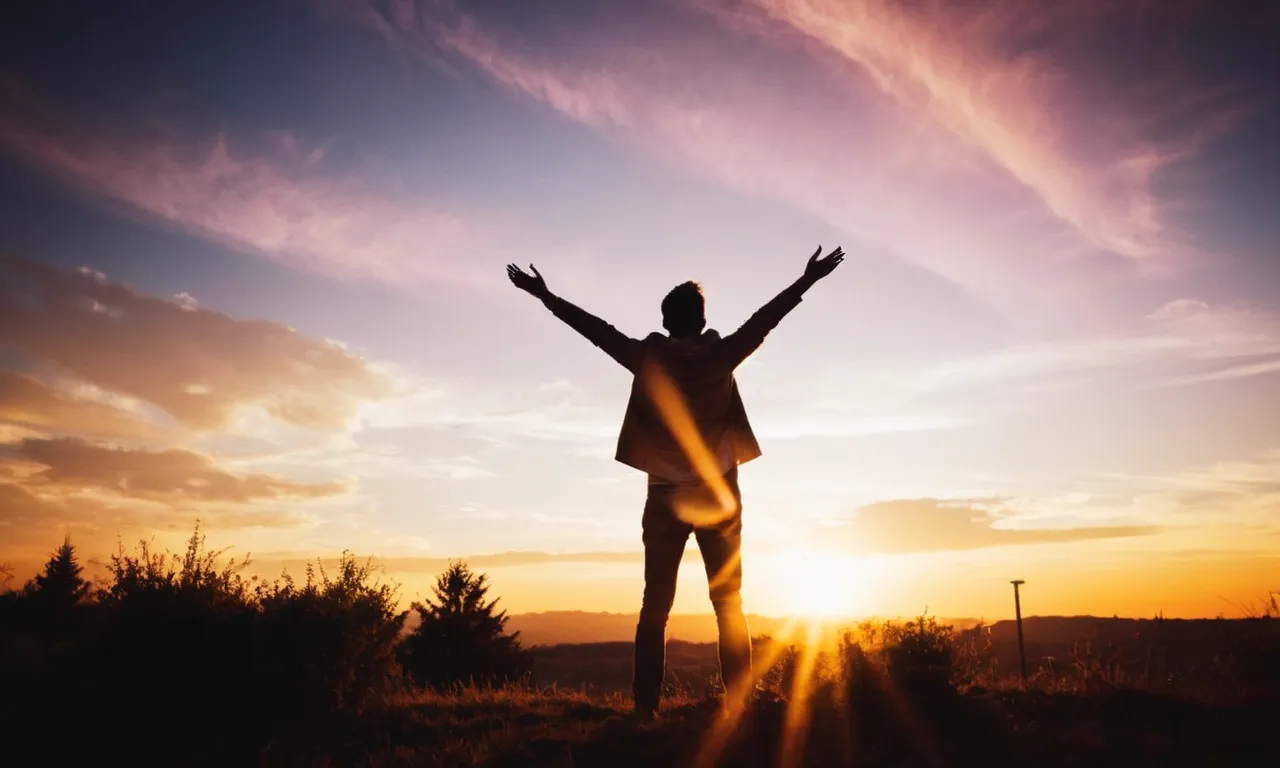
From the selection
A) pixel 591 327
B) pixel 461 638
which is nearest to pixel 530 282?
pixel 591 327

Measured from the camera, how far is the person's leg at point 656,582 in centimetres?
529

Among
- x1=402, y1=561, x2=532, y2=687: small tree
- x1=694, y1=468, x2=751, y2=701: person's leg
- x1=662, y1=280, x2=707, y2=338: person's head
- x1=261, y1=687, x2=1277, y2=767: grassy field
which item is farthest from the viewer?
x1=402, y1=561, x2=532, y2=687: small tree

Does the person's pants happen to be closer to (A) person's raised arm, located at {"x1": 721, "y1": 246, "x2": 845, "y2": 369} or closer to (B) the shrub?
(A) person's raised arm, located at {"x1": 721, "y1": 246, "x2": 845, "y2": 369}

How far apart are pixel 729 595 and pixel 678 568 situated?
1.40 feet

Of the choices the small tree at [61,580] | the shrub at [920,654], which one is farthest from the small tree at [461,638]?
the shrub at [920,654]

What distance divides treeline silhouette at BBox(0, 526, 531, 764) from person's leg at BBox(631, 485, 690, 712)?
2.92 metres

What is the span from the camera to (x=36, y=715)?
217 inches

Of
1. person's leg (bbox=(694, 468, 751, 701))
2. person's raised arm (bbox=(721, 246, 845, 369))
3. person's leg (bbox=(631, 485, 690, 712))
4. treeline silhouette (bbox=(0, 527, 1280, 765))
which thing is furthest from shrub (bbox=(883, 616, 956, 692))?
person's raised arm (bbox=(721, 246, 845, 369))

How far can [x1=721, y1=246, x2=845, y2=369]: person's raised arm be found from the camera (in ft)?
17.5

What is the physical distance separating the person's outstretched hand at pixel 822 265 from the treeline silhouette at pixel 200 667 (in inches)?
205

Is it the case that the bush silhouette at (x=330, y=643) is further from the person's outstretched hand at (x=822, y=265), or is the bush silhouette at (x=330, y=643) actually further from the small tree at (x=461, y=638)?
the small tree at (x=461, y=638)

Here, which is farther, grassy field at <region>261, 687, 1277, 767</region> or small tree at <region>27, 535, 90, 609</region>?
small tree at <region>27, 535, 90, 609</region>

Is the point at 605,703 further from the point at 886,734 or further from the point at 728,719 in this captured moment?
the point at 886,734

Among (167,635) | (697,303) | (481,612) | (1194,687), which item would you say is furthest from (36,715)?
(481,612)
